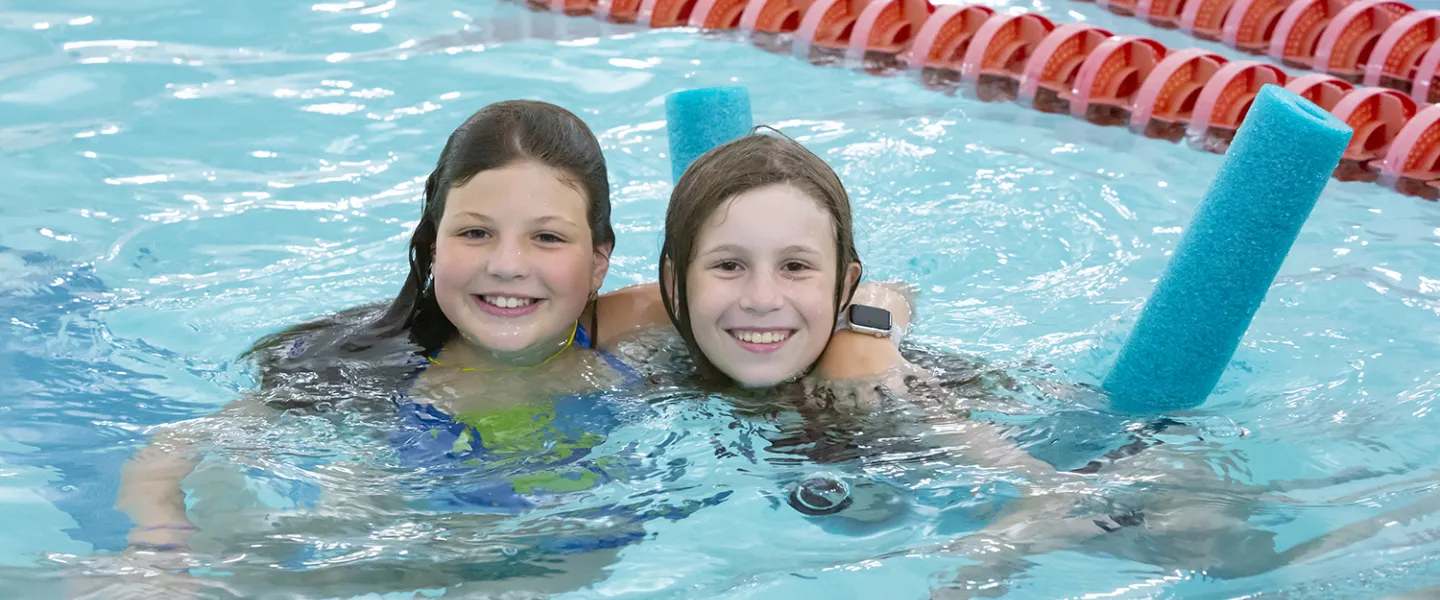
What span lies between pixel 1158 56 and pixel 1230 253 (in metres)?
3.59

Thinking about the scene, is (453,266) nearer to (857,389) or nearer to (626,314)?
(626,314)

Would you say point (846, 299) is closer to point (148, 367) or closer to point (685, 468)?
point (685, 468)

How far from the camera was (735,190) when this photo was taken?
309cm

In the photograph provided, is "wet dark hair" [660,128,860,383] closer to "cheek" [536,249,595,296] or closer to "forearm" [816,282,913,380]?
"forearm" [816,282,913,380]

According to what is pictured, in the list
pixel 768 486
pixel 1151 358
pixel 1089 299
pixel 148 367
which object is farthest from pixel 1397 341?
pixel 148 367

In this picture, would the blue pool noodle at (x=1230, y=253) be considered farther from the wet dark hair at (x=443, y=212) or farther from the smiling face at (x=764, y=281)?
the wet dark hair at (x=443, y=212)

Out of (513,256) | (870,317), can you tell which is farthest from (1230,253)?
(513,256)

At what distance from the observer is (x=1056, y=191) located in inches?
205

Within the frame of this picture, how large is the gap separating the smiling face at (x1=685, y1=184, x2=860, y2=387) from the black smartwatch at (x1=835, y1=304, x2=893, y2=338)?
112mm

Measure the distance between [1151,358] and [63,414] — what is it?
2633mm

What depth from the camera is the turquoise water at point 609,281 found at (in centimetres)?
282

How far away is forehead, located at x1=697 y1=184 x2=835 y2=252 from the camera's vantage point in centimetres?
305

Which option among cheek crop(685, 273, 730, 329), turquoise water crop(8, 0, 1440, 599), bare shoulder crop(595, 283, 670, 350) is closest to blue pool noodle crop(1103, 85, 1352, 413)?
turquoise water crop(8, 0, 1440, 599)

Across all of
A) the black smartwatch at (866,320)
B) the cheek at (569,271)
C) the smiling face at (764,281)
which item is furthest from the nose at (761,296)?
the cheek at (569,271)
